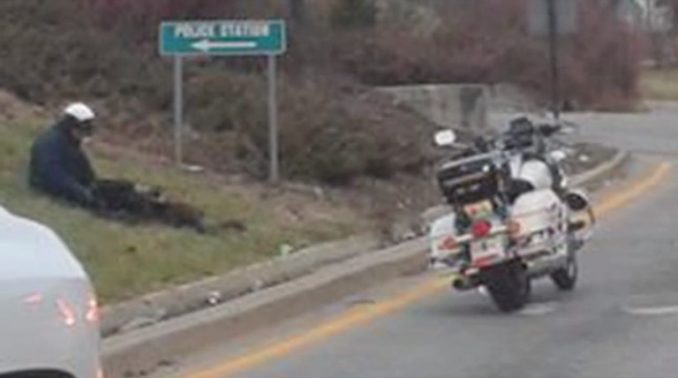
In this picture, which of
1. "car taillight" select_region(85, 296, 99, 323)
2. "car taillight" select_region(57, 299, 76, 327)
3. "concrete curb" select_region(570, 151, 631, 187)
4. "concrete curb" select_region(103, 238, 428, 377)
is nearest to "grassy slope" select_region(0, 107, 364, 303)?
"concrete curb" select_region(103, 238, 428, 377)

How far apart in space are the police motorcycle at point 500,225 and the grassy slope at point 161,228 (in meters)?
1.93

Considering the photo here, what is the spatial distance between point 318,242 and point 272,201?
5.57 ft

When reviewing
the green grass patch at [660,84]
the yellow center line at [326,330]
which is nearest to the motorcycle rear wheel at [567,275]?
the yellow center line at [326,330]

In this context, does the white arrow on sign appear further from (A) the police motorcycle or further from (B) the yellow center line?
(A) the police motorcycle

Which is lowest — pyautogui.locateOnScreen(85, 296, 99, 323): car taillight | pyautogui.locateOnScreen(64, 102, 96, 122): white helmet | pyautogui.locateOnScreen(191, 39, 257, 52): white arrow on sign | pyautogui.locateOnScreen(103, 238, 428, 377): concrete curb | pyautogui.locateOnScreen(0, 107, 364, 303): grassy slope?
pyautogui.locateOnScreen(103, 238, 428, 377): concrete curb

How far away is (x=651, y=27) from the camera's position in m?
120

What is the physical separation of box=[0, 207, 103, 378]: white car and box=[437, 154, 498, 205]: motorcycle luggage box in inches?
305

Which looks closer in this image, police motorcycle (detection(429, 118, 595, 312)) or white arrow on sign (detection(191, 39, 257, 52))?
police motorcycle (detection(429, 118, 595, 312))

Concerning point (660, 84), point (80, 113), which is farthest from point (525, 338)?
point (660, 84)

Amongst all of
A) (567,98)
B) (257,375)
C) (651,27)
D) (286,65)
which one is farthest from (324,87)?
(651,27)

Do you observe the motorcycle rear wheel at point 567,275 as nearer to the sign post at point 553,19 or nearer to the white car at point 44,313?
the white car at point 44,313

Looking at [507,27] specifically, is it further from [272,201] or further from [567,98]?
[272,201]

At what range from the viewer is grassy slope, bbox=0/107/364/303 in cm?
1398

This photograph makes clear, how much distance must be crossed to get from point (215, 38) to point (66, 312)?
13356mm
